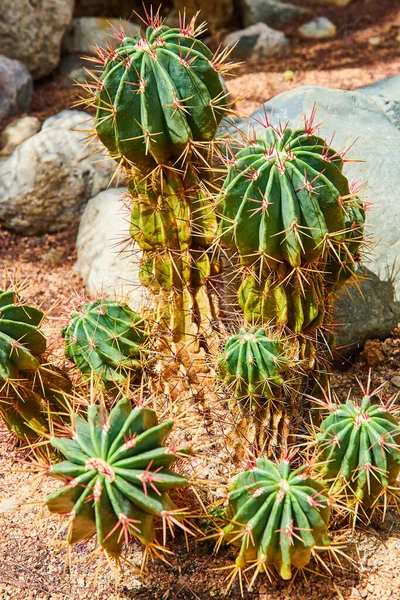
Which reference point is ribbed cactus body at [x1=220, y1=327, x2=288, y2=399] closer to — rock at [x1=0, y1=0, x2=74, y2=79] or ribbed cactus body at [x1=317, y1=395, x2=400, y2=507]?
ribbed cactus body at [x1=317, y1=395, x2=400, y2=507]

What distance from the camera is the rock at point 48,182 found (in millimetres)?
5418

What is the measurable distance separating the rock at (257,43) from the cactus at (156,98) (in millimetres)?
5860

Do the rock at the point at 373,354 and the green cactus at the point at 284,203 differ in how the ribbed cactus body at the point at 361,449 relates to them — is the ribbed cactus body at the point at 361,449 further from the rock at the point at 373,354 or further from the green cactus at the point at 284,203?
the rock at the point at 373,354

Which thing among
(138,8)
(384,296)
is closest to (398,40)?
(138,8)

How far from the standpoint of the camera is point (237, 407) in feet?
9.35

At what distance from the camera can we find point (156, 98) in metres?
2.84

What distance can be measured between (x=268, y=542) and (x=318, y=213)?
3.93 ft

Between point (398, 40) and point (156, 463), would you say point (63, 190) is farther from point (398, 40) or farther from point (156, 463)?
point (398, 40)

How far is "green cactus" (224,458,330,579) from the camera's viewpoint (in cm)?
Result: 232

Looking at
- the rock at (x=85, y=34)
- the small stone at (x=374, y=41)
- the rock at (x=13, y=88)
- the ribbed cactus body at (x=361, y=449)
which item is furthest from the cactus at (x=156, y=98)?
the small stone at (x=374, y=41)

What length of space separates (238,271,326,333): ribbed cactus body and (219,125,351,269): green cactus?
11 cm

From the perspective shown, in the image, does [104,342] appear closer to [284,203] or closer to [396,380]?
[284,203]

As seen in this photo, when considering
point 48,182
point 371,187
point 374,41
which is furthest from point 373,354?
point 374,41

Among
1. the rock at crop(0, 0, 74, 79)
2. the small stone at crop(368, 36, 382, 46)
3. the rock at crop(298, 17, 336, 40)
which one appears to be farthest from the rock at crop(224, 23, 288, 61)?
the rock at crop(0, 0, 74, 79)
